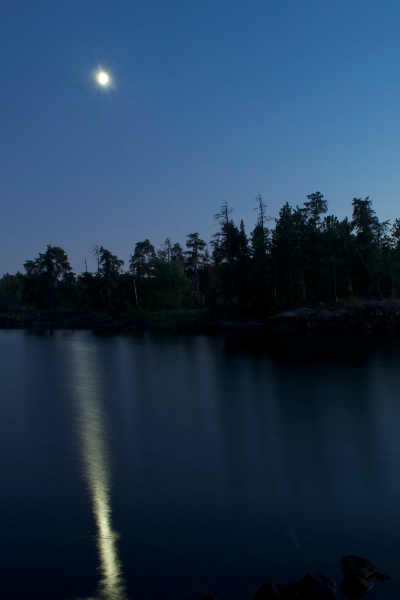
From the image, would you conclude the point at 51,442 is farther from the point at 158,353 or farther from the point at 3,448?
the point at 158,353

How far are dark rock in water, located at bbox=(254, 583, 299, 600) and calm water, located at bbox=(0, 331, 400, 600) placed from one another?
266 millimetres

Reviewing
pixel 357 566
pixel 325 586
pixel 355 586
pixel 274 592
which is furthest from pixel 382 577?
pixel 274 592

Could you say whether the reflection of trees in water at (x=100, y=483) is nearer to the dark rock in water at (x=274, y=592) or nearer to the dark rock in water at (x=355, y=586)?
the dark rock in water at (x=274, y=592)

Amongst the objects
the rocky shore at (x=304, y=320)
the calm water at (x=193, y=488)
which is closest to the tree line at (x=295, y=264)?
the rocky shore at (x=304, y=320)

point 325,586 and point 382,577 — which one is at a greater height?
point 325,586

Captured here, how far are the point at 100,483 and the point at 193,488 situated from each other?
1.75 meters

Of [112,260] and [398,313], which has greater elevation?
[112,260]

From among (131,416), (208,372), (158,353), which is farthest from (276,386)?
(158,353)

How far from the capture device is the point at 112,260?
82812 mm

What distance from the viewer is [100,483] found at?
7645mm

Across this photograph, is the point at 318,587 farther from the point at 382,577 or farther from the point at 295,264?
the point at 295,264

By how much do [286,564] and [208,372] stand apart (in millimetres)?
15936

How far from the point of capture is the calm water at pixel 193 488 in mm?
5074

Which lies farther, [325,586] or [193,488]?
[193,488]
